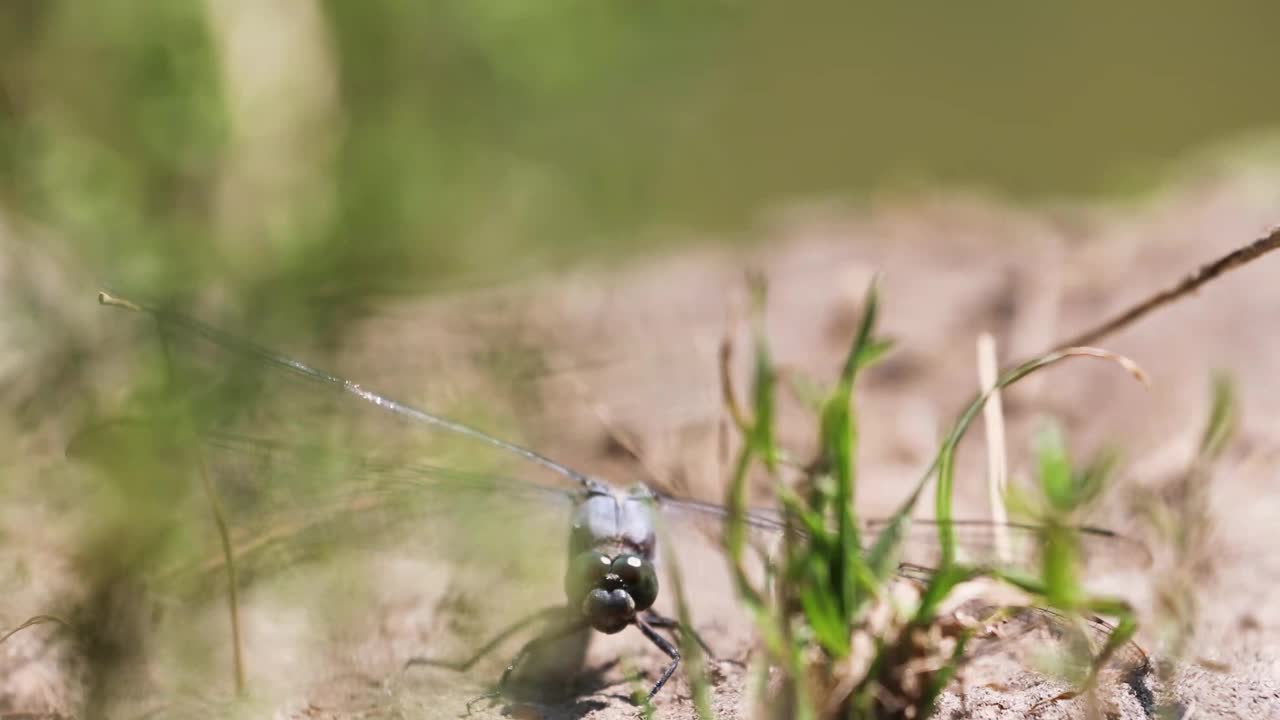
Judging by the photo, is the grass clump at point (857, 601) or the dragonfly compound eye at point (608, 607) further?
the dragonfly compound eye at point (608, 607)

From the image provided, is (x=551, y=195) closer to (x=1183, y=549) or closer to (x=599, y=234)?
(x=599, y=234)

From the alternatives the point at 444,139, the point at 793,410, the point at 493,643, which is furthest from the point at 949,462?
the point at 444,139

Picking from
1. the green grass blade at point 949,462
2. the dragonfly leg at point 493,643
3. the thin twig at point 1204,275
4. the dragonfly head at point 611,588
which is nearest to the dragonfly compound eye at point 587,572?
the dragonfly head at point 611,588

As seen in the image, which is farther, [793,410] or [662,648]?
[793,410]

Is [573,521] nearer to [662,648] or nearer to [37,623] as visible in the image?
[662,648]

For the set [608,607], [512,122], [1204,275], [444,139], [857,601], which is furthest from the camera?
[512,122]

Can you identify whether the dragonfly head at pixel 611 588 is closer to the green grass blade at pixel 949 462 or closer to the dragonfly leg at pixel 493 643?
the dragonfly leg at pixel 493 643
